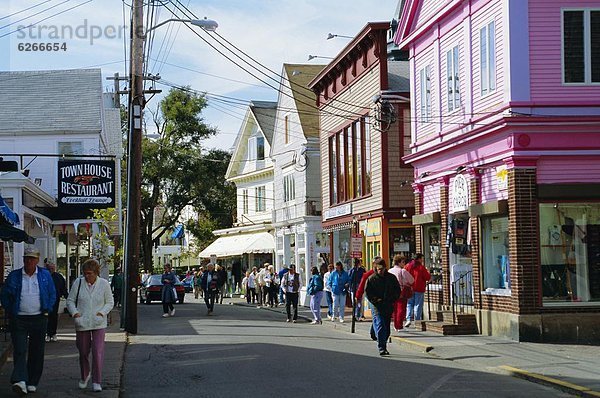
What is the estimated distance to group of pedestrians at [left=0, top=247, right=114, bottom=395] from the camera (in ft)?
38.1

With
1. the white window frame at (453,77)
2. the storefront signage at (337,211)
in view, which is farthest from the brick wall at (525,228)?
the storefront signage at (337,211)

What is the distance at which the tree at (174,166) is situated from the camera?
63.1 meters

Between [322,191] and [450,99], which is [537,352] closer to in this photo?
[450,99]

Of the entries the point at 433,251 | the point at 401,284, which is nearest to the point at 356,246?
the point at 433,251

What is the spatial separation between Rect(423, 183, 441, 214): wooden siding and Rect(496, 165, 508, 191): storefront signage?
450 cm

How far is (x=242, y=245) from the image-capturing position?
2044 inches

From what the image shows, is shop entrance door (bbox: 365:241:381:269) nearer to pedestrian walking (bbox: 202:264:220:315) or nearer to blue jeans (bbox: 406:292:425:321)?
pedestrian walking (bbox: 202:264:220:315)

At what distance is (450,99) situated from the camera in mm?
23266

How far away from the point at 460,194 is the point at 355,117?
422 inches

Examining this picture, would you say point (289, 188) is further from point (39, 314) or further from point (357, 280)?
point (39, 314)

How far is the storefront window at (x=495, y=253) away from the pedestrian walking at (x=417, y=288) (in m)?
2.03

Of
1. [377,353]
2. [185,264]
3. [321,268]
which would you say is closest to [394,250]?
[321,268]

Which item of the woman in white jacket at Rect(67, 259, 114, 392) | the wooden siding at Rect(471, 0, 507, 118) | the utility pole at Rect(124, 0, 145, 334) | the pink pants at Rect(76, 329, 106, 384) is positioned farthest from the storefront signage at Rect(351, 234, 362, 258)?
the pink pants at Rect(76, 329, 106, 384)

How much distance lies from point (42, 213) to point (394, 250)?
1165 centimetres
